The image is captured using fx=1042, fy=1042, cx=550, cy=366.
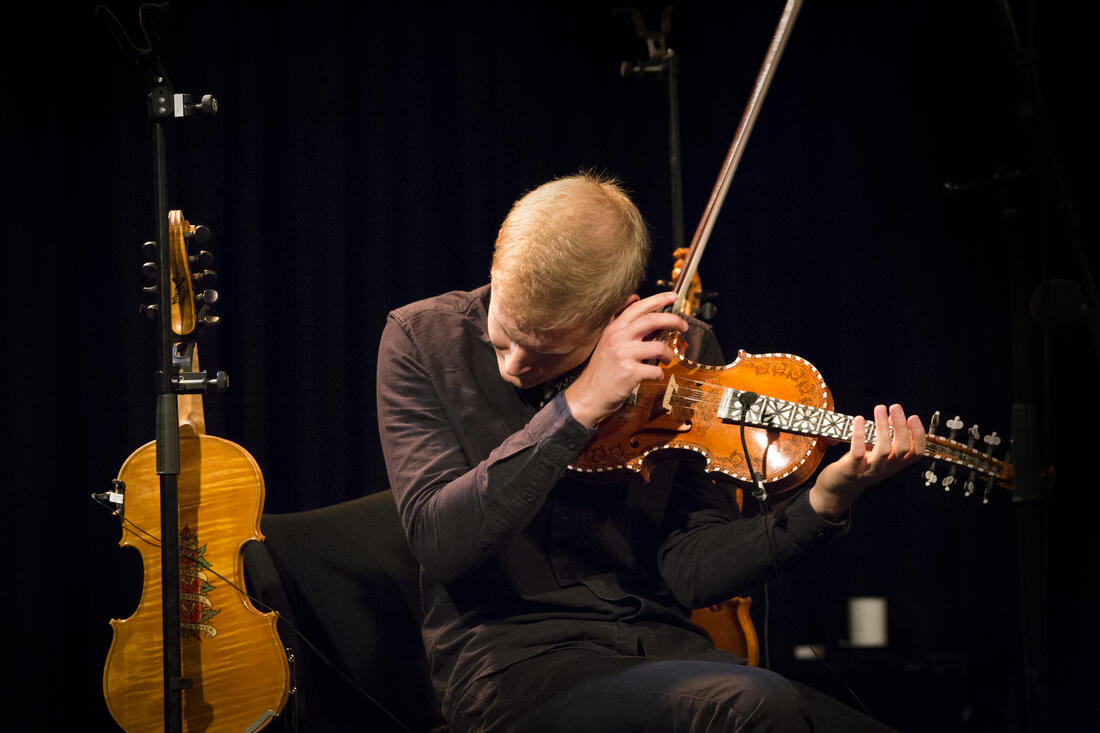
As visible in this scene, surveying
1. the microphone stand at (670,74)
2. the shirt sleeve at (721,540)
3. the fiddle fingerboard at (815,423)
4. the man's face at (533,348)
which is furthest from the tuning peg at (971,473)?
the microphone stand at (670,74)

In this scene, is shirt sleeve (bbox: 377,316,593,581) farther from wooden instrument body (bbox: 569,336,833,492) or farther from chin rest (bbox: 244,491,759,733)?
chin rest (bbox: 244,491,759,733)

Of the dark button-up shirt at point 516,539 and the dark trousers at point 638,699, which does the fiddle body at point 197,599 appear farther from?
the dark trousers at point 638,699

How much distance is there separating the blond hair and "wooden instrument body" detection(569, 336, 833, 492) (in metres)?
0.17

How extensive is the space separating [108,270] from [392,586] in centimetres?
159

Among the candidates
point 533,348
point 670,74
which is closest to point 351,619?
point 533,348

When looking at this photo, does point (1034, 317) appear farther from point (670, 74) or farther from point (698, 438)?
point (670, 74)

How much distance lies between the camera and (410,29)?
3.32 metres

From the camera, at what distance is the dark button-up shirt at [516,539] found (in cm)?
164

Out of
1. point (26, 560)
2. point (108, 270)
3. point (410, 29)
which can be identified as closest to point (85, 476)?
point (26, 560)

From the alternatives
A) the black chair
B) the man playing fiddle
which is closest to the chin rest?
the black chair

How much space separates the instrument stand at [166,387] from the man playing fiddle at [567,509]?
2.00ft

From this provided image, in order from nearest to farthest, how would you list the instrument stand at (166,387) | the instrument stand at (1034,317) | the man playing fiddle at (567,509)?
the instrument stand at (1034,317)
the man playing fiddle at (567,509)
the instrument stand at (166,387)

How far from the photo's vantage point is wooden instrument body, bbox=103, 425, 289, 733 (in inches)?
89.5

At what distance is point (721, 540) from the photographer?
1777 millimetres
